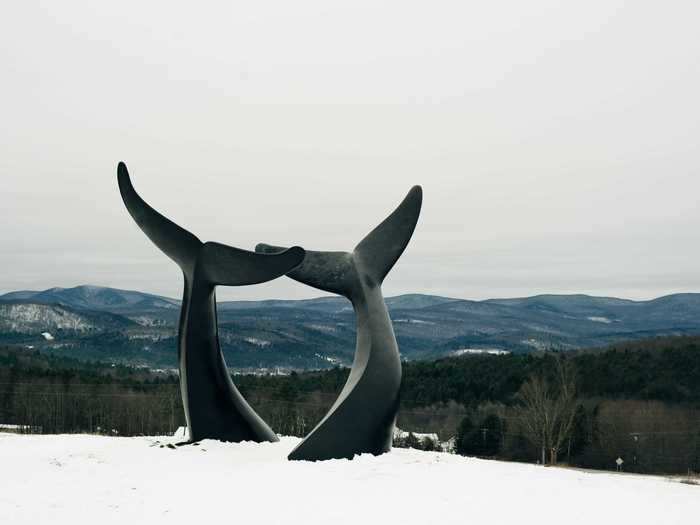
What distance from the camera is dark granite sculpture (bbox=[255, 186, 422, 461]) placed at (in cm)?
1364

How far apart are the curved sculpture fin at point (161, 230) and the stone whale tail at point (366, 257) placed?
1.49m

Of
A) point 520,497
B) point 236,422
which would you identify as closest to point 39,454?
point 236,422

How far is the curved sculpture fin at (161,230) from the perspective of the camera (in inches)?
570

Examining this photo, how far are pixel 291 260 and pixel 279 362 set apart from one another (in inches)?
6428

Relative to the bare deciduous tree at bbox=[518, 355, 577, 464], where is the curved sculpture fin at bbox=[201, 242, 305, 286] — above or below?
above

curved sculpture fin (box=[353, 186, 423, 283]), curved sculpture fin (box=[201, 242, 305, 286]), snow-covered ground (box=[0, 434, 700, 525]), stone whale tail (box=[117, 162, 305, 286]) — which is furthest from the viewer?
curved sculpture fin (box=[353, 186, 423, 283])

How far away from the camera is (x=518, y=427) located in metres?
46.9

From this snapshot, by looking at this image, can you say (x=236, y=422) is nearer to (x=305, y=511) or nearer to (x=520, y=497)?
(x=305, y=511)

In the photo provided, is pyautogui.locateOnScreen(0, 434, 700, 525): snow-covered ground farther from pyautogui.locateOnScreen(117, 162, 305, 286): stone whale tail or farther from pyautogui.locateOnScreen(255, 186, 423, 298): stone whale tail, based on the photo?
pyautogui.locateOnScreen(255, 186, 423, 298): stone whale tail

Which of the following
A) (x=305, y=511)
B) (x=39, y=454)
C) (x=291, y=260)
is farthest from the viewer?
(x=39, y=454)

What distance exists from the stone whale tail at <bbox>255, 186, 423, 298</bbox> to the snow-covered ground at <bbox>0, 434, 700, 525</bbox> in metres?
3.59

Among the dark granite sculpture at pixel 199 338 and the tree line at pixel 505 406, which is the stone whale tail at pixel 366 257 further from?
the tree line at pixel 505 406

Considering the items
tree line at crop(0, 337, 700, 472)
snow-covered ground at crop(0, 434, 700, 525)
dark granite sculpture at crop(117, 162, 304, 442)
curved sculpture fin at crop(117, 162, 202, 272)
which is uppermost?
curved sculpture fin at crop(117, 162, 202, 272)

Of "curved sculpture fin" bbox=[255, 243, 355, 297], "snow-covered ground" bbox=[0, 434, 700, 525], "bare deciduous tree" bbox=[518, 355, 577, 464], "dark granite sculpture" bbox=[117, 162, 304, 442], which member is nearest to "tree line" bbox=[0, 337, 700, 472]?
"bare deciduous tree" bbox=[518, 355, 577, 464]
